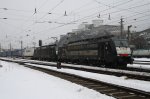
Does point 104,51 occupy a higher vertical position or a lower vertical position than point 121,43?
lower

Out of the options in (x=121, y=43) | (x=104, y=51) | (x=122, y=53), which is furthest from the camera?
(x=104, y=51)

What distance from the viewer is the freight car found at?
22.7 m

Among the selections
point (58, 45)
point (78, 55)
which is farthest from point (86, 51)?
point (58, 45)

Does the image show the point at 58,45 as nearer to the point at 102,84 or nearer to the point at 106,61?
the point at 106,61

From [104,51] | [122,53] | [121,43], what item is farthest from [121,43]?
[104,51]

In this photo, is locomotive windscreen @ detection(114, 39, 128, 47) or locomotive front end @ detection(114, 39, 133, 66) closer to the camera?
locomotive front end @ detection(114, 39, 133, 66)

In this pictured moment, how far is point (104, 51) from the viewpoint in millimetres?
24234

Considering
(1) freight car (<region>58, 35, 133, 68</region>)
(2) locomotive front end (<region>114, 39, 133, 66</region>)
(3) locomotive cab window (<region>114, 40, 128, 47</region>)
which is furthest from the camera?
(3) locomotive cab window (<region>114, 40, 128, 47</region>)

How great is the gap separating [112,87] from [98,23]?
7708 centimetres

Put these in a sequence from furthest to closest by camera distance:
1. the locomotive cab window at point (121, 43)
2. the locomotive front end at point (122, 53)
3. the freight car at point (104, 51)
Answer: the locomotive cab window at point (121, 43) → the freight car at point (104, 51) → the locomotive front end at point (122, 53)

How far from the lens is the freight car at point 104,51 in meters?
22.7

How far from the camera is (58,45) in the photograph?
42.8 metres

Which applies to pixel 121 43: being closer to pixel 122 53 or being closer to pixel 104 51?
pixel 122 53

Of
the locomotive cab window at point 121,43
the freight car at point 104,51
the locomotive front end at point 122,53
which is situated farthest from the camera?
the locomotive cab window at point 121,43
